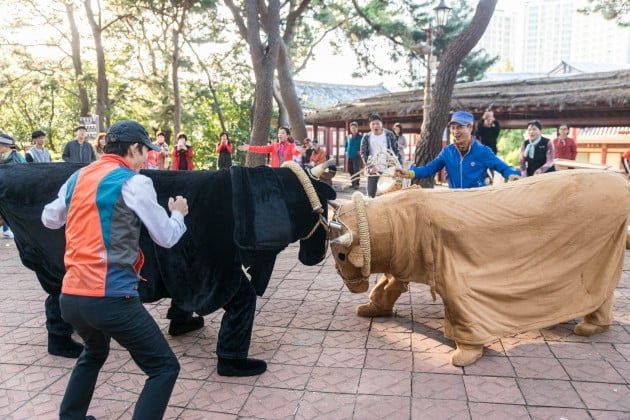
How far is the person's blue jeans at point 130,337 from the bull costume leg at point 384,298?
233 cm

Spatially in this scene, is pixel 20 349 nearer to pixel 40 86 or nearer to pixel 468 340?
pixel 468 340

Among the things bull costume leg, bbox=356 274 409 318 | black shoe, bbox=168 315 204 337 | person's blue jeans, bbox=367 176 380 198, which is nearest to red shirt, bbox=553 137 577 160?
person's blue jeans, bbox=367 176 380 198

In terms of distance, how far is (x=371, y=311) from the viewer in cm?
468

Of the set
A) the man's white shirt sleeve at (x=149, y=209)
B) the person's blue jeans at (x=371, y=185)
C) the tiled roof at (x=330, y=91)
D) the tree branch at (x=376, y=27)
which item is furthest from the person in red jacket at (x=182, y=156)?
the tiled roof at (x=330, y=91)

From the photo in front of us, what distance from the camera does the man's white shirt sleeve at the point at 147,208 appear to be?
8.26ft

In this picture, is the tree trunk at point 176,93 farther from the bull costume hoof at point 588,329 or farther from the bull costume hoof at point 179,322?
the bull costume hoof at point 588,329

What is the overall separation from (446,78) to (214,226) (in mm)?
6425

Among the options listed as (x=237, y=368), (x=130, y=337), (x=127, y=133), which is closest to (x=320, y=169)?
(x=127, y=133)

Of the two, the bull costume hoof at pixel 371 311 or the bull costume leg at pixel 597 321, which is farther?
the bull costume hoof at pixel 371 311

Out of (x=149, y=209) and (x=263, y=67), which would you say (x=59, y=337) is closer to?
(x=149, y=209)

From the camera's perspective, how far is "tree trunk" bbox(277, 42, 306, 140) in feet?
49.1

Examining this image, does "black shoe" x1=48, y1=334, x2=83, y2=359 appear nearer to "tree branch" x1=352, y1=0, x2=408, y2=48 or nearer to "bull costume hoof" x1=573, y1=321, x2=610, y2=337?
"bull costume hoof" x1=573, y1=321, x2=610, y2=337

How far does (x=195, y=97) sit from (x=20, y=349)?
2069cm

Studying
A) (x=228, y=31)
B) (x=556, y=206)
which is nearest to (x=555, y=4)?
(x=228, y=31)
